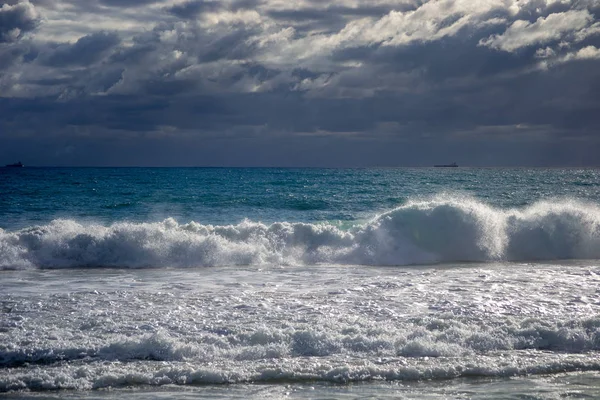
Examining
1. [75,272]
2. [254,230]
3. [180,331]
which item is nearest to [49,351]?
[180,331]

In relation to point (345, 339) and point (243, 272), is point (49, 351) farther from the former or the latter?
point (243, 272)

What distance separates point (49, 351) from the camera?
8.07 meters

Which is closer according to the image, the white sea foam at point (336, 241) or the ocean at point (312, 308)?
the ocean at point (312, 308)

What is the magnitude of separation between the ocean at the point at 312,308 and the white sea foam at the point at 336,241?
6 centimetres

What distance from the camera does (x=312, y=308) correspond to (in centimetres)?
1042

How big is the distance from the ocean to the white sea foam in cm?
6

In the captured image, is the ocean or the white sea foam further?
the white sea foam

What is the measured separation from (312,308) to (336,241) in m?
8.33

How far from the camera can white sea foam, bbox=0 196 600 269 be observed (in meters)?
17.0

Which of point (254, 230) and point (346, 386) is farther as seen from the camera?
point (254, 230)

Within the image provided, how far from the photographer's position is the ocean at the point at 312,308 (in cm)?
729

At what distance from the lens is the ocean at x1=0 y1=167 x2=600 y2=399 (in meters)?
7.29

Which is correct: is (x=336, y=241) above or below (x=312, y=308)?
above

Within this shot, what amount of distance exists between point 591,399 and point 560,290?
Answer: 5.72m
